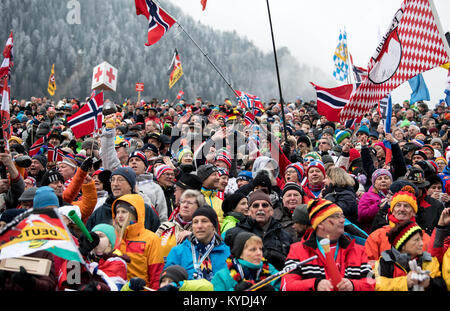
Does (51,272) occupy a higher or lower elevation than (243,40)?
lower

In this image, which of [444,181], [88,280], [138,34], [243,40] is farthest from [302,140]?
[243,40]

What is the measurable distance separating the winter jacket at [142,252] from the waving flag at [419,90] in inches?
295

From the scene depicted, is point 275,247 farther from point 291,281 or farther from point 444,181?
point 444,181

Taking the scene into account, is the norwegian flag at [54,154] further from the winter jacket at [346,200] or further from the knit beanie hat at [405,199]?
the knit beanie hat at [405,199]

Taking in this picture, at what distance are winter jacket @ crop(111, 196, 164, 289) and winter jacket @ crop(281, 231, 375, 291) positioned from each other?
4.63 ft

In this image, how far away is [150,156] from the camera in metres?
9.66

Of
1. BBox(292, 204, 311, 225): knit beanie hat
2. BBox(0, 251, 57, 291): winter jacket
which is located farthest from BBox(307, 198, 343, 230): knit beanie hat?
BBox(0, 251, 57, 291): winter jacket

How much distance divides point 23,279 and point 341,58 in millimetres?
15975

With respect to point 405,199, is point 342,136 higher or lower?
higher

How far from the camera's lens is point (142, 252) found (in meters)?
5.30

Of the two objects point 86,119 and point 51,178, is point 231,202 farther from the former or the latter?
point 86,119

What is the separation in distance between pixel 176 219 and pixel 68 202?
163cm

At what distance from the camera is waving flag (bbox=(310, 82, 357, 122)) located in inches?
328

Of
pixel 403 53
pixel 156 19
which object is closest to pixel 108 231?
pixel 403 53
